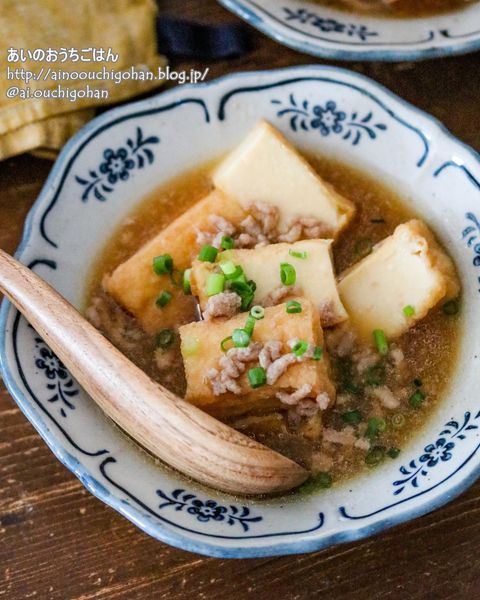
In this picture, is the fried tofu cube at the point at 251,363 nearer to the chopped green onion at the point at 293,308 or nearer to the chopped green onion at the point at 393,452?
the chopped green onion at the point at 293,308

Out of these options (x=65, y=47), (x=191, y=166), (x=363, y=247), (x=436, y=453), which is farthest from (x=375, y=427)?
(x=65, y=47)

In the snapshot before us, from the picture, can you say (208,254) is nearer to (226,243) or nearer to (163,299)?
(226,243)

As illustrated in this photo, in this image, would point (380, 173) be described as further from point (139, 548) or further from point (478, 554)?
point (139, 548)

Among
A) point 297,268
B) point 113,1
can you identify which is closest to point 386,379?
point 297,268

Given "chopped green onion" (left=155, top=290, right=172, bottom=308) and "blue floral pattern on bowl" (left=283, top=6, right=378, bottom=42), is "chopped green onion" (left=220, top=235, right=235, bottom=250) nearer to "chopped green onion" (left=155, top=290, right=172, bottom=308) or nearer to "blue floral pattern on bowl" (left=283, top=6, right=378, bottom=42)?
"chopped green onion" (left=155, top=290, right=172, bottom=308)

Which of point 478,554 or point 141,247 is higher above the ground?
point 141,247
